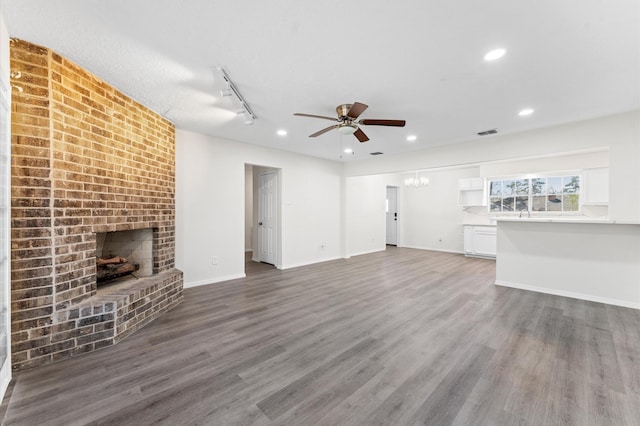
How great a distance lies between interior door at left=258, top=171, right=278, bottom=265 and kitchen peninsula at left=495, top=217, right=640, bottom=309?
4.25m

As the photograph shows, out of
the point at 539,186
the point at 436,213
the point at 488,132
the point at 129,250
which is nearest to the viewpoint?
the point at 129,250

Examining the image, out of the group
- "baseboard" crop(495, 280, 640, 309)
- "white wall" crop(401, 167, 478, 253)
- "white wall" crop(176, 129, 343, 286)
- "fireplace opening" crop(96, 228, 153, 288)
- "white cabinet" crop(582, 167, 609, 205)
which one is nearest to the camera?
"fireplace opening" crop(96, 228, 153, 288)

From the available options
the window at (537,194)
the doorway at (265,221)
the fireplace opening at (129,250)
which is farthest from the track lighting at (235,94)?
the window at (537,194)

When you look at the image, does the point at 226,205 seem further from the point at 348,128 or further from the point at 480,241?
the point at 480,241

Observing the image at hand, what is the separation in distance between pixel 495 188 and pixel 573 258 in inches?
136

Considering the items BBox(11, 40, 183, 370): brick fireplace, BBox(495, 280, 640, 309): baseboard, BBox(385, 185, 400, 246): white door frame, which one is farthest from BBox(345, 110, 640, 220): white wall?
BBox(11, 40, 183, 370): brick fireplace

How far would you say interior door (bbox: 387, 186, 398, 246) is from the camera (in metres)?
8.92

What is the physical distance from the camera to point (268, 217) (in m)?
5.84

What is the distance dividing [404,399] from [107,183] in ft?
10.7

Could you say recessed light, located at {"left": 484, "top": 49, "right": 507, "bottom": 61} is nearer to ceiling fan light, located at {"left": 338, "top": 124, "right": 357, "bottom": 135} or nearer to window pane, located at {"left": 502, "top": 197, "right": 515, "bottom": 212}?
ceiling fan light, located at {"left": 338, "top": 124, "right": 357, "bottom": 135}

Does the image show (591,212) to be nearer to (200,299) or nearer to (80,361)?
→ (200,299)

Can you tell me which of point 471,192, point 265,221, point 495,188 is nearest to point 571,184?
point 495,188

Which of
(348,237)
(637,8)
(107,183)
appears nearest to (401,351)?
(637,8)

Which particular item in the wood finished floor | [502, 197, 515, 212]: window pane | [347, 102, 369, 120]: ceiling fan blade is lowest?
the wood finished floor
